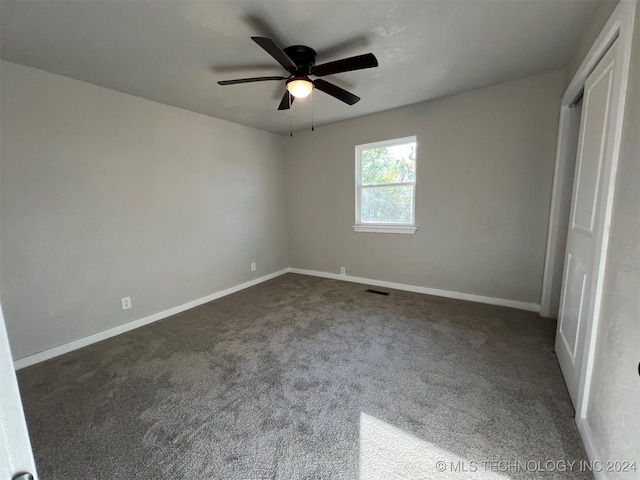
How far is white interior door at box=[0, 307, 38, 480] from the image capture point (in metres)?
0.42

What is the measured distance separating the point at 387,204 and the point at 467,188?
1013 millimetres

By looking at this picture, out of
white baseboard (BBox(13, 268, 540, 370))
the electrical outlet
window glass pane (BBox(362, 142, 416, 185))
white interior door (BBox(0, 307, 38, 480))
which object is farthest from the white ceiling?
white baseboard (BBox(13, 268, 540, 370))

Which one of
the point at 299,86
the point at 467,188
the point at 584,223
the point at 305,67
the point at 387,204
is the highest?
the point at 305,67

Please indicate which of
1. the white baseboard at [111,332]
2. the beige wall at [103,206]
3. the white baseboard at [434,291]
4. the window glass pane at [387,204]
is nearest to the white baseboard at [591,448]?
the white baseboard at [434,291]

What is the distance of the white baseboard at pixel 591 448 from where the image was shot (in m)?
1.20

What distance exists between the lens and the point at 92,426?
63.0 inches

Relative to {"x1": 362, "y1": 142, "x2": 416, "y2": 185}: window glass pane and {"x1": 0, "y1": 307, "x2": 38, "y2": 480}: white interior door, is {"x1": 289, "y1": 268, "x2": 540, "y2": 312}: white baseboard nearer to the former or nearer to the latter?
{"x1": 362, "y1": 142, "x2": 416, "y2": 185}: window glass pane

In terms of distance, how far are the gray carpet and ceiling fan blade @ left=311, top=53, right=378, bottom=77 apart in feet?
7.11

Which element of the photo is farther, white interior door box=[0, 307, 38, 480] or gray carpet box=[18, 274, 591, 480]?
gray carpet box=[18, 274, 591, 480]

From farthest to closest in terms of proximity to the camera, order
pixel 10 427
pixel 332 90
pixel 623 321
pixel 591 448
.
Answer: pixel 332 90
pixel 591 448
pixel 623 321
pixel 10 427

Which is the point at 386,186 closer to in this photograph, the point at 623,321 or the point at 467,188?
the point at 467,188

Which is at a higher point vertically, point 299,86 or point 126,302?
point 299,86

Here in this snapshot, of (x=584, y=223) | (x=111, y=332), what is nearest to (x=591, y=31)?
(x=584, y=223)

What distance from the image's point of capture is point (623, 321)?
1.15 metres
